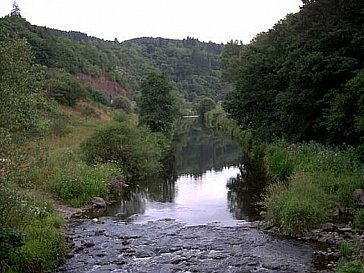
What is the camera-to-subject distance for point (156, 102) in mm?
57812

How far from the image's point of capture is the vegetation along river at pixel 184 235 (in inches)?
673

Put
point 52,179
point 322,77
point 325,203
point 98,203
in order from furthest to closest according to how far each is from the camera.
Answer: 1. point 322,77
2. point 52,179
3. point 98,203
4. point 325,203

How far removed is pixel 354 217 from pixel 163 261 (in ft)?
27.0

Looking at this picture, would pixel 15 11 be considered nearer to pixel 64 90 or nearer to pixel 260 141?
pixel 64 90

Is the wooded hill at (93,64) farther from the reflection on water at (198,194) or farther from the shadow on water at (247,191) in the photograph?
the shadow on water at (247,191)

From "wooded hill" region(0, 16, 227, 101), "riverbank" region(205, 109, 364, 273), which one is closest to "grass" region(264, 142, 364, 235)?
"riverbank" region(205, 109, 364, 273)

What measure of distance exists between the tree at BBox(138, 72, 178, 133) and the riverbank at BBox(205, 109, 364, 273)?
29.1 meters

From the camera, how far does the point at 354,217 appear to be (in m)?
20.6

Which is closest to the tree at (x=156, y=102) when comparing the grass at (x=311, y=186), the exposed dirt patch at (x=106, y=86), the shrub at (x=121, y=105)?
the grass at (x=311, y=186)

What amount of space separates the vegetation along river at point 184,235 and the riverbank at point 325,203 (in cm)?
106

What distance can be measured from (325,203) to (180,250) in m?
7.10

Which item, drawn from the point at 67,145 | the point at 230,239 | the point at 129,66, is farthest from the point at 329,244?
the point at 129,66

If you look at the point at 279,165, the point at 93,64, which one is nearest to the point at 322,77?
the point at 279,165

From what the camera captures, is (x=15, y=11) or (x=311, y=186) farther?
(x=15, y=11)
